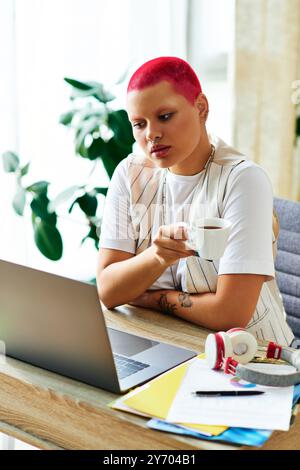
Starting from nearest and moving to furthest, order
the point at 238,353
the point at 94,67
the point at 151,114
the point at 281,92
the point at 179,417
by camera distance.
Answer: the point at 179,417 → the point at 238,353 → the point at 151,114 → the point at 94,67 → the point at 281,92

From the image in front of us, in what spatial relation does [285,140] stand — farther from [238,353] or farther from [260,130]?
[238,353]

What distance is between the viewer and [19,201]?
2.59 m

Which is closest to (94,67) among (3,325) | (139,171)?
(139,171)

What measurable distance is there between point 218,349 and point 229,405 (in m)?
0.15

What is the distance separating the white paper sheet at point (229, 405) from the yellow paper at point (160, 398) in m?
0.01

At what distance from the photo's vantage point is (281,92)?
11.3 feet

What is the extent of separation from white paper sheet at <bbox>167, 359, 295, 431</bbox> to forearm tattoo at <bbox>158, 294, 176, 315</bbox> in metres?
0.39

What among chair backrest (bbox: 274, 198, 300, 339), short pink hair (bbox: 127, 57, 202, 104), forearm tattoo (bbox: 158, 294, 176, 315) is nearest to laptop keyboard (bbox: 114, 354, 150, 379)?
forearm tattoo (bbox: 158, 294, 176, 315)

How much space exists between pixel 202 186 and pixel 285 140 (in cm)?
177

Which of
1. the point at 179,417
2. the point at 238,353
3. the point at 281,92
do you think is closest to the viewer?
the point at 179,417

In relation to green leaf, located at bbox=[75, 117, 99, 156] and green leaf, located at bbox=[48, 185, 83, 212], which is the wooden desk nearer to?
green leaf, located at bbox=[48, 185, 83, 212]

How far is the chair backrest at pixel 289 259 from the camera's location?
2.11 meters

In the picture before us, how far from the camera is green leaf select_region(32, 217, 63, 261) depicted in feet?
8.66

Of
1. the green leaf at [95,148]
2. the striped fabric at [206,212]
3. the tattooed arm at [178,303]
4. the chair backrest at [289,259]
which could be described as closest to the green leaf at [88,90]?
the green leaf at [95,148]
